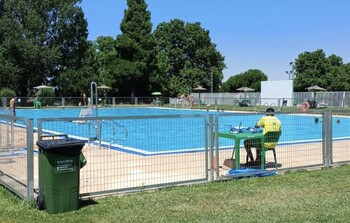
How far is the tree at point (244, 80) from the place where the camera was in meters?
105

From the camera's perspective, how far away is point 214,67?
3024 inches

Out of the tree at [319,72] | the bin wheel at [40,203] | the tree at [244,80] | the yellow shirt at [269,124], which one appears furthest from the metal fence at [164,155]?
the tree at [244,80]

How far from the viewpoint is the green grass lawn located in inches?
220

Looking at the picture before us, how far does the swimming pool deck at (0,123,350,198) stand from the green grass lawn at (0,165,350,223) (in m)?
0.57

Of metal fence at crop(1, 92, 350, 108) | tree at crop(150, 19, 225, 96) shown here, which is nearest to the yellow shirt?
metal fence at crop(1, 92, 350, 108)

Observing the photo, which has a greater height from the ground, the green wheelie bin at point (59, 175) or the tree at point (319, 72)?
the tree at point (319, 72)

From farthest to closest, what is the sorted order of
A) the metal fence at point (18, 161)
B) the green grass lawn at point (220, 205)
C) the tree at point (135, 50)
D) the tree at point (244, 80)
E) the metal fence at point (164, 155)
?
1. the tree at point (244, 80)
2. the tree at point (135, 50)
3. the metal fence at point (164, 155)
4. the metal fence at point (18, 161)
5. the green grass lawn at point (220, 205)

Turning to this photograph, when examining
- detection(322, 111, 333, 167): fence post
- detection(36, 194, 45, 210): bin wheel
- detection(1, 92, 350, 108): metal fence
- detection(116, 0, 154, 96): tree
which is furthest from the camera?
detection(116, 0, 154, 96): tree

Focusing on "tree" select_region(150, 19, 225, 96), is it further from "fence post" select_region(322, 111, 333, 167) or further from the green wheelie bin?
the green wheelie bin

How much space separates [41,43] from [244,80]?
63.8 m

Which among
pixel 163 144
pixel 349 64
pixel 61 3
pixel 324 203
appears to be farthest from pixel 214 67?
pixel 324 203

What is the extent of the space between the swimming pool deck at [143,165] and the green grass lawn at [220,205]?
1.87 ft

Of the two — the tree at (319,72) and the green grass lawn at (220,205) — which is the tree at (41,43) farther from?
the tree at (319,72)

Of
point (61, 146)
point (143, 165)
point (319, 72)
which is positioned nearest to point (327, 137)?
point (143, 165)
